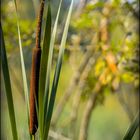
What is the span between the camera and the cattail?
615mm

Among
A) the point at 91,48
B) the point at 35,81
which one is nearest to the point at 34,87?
the point at 35,81

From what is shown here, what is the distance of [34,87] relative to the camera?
62cm

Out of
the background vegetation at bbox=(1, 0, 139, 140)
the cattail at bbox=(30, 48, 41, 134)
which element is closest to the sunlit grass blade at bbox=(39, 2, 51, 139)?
the cattail at bbox=(30, 48, 41, 134)

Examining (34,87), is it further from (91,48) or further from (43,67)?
(91,48)

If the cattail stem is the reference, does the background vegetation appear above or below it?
below

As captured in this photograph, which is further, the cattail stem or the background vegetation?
the background vegetation

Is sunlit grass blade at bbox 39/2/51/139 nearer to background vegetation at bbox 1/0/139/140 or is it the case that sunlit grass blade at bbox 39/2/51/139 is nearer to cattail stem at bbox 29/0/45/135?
cattail stem at bbox 29/0/45/135

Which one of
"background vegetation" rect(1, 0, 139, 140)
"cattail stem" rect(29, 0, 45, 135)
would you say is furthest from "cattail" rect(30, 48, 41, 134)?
"background vegetation" rect(1, 0, 139, 140)

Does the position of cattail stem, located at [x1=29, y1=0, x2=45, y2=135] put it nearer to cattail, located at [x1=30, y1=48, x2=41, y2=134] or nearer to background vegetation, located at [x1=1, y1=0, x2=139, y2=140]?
cattail, located at [x1=30, y1=48, x2=41, y2=134]

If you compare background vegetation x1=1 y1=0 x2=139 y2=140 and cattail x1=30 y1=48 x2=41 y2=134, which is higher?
cattail x1=30 y1=48 x2=41 y2=134

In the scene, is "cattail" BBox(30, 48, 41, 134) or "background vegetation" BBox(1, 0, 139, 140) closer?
"cattail" BBox(30, 48, 41, 134)

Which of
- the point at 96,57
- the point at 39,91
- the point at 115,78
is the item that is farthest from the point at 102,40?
the point at 39,91

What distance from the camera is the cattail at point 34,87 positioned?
615 mm

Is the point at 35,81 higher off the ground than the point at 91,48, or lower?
higher
